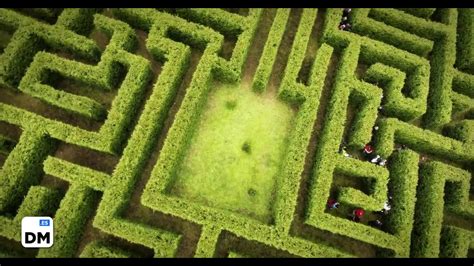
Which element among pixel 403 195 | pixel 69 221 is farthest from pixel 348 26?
pixel 69 221

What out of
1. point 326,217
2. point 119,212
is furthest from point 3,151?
point 326,217

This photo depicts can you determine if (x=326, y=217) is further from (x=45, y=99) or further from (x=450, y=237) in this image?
(x=45, y=99)

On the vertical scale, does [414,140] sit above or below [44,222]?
above

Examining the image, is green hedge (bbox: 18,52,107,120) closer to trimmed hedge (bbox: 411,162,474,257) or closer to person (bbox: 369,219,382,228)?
person (bbox: 369,219,382,228)

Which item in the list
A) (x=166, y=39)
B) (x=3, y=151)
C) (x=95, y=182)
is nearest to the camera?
(x=95, y=182)

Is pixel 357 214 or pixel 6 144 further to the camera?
pixel 357 214

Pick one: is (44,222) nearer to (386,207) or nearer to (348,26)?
(386,207)

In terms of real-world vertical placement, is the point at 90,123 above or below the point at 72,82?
below

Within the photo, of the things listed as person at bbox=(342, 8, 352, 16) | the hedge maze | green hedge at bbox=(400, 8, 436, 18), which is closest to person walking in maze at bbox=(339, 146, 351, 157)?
the hedge maze
